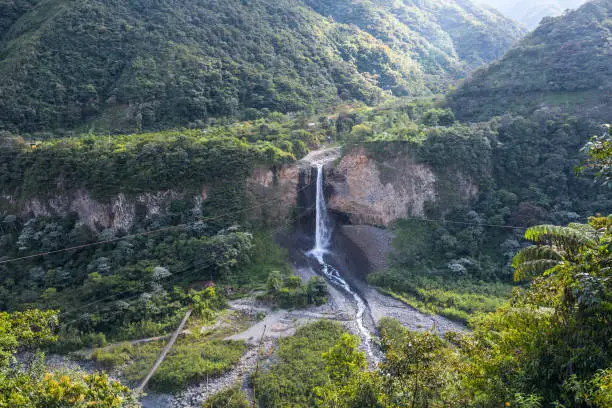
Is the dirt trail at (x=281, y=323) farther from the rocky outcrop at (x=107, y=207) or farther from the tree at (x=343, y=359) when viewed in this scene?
the rocky outcrop at (x=107, y=207)

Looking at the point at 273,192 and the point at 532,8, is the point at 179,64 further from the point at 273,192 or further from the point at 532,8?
the point at 532,8

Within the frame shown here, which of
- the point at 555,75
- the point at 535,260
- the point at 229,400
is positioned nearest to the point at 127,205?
the point at 229,400

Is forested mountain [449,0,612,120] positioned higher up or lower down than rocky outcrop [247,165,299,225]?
higher up

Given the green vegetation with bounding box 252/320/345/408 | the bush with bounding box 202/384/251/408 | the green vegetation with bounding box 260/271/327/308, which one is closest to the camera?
the bush with bounding box 202/384/251/408

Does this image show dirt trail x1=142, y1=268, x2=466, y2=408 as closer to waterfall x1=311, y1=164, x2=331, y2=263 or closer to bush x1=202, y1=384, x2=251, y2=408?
bush x1=202, y1=384, x2=251, y2=408

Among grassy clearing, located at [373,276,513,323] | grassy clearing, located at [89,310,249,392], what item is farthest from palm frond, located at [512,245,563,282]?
grassy clearing, located at [89,310,249,392]

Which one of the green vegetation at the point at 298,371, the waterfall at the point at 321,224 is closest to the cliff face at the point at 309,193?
the waterfall at the point at 321,224
